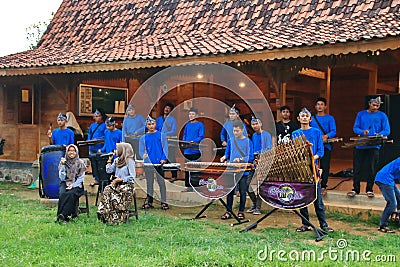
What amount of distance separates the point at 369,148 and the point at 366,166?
12.0 inches

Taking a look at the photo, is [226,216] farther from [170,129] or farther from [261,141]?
[170,129]

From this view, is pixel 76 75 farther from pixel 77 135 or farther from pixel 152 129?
pixel 152 129

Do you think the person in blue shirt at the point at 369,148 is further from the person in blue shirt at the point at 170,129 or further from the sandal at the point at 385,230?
the person in blue shirt at the point at 170,129

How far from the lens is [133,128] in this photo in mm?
9578

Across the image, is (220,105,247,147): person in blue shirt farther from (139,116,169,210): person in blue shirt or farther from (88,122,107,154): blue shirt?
(88,122,107,154): blue shirt

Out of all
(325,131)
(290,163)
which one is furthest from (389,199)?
(325,131)

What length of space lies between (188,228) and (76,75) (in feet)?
20.8

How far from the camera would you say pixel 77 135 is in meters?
11.6

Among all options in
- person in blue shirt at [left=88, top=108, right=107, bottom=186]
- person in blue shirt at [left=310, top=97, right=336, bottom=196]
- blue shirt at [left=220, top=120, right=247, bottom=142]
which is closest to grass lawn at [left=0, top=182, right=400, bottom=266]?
person in blue shirt at [left=310, top=97, right=336, bottom=196]

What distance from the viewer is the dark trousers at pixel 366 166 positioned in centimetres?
766

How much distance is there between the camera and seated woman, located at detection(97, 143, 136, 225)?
6.89m

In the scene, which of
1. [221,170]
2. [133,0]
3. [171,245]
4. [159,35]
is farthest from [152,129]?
[133,0]

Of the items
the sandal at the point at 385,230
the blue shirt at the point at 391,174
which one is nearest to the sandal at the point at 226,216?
the sandal at the point at 385,230

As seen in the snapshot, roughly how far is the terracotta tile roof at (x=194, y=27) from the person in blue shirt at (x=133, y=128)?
1184mm
